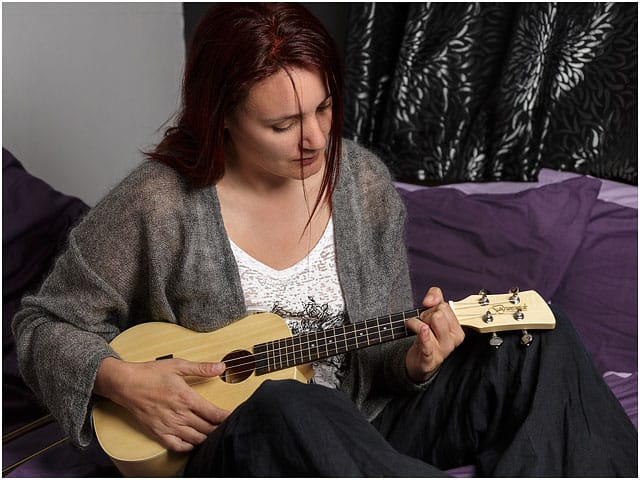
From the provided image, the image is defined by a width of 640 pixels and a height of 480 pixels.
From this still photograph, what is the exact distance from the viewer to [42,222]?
1789 mm

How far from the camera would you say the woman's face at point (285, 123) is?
3.90 ft

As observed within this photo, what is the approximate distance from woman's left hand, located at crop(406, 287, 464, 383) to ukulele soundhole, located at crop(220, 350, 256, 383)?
0.83 ft

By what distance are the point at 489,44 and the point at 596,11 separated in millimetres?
250

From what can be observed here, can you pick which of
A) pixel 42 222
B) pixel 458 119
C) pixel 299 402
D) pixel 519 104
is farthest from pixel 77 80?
pixel 299 402

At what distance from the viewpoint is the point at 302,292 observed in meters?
1.35

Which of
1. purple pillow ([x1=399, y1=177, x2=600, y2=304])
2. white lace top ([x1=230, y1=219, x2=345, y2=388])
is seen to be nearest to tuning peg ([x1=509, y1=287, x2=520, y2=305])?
white lace top ([x1=230, y1=219, x2=345, y2=388])

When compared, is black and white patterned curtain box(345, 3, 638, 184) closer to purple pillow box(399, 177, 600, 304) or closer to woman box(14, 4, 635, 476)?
purple pillow box(399, 177, 600, 304)

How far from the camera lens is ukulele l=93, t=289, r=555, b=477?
3.80ft

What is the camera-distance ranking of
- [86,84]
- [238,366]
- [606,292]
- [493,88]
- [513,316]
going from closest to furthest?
[513,316]
[238,366]
[606,292]
[493,88]
[86,84]

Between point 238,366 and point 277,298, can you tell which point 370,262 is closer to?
point 277,298

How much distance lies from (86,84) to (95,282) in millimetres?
1128

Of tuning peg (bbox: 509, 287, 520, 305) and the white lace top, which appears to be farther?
the white lace top

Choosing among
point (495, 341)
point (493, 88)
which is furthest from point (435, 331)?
point (493, 88)

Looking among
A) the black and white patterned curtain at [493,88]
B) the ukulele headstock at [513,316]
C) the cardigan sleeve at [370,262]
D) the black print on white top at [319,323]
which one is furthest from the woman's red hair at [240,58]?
the black and white patterned curtain at [493,88]
